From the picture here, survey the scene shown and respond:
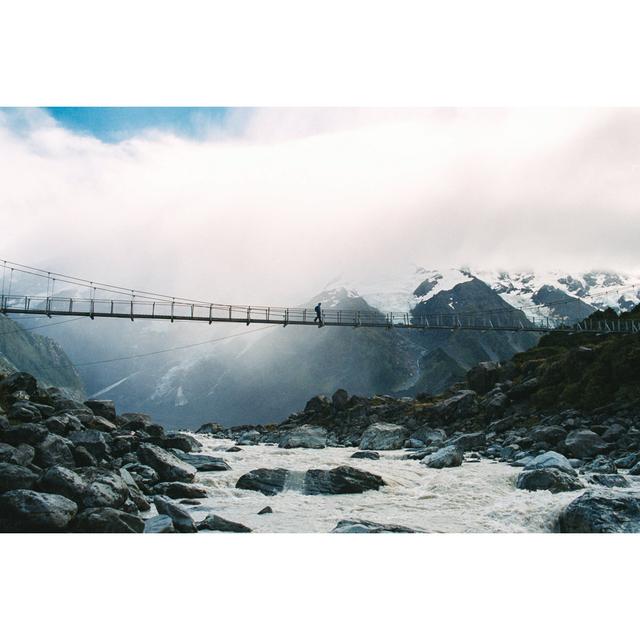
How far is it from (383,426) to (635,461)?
1494cm

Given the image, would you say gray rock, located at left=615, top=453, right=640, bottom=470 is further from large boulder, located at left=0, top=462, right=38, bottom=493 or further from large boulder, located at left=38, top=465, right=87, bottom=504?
large boulder, located at left=0, top=462, right=38, bottom=493

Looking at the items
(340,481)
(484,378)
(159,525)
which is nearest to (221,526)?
(159,525)

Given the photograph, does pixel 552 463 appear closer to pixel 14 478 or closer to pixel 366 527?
pixel 366 527

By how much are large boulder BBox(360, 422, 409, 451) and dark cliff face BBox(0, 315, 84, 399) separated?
28.8 metres

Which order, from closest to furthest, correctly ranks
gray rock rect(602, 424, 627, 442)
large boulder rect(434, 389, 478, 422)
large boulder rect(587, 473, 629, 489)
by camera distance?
large boulder rect(587, 473, 629, 489) → gray rock rect(602, 424, 627, 442) → large boulder rect(434, 389, 478, 422)

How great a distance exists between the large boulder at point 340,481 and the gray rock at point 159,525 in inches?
181

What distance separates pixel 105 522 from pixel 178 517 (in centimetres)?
128

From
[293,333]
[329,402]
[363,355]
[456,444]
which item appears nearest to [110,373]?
[293,333]

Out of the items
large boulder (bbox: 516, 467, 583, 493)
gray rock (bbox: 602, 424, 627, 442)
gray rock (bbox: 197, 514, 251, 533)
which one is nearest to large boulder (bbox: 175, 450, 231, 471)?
gray rock (bbox: 197, 514, 251, 533)

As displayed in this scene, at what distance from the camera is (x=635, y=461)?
15.0 metres

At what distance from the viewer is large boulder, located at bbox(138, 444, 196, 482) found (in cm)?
1306

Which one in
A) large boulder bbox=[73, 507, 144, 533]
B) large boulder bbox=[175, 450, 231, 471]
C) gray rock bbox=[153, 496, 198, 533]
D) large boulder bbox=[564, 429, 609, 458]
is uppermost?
large boulder bbox=[564, 429, 609, 458]

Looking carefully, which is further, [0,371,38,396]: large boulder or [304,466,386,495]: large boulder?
[0,371,38,396]: large boulder

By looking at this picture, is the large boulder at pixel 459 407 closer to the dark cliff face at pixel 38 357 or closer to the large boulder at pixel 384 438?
the large boulder at pixel 384 438
